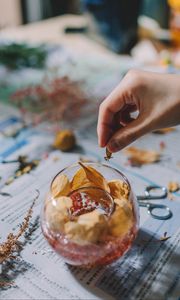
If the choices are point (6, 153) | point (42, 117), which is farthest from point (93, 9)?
point (6, 153)

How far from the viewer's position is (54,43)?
1.16 meters

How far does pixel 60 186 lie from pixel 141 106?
0.15 metres

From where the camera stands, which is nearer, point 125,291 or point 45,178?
point 125,291

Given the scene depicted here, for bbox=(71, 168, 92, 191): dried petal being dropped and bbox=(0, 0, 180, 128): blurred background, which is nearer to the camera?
bbox=(71, 168, 92, 191): dried petal being dropped

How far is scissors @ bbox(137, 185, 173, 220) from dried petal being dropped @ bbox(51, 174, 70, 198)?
13 cm

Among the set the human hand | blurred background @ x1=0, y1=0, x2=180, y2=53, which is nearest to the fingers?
the human hand

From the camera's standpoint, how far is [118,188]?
46cm

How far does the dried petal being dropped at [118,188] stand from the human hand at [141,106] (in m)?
0.05

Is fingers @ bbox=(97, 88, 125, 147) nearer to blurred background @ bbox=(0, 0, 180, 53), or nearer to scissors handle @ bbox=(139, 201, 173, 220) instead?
scissors handle @ bbox=(139, 201, 173, 220)

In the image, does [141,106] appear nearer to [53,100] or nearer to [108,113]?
[108,113]

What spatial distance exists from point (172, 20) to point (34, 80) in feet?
1.57

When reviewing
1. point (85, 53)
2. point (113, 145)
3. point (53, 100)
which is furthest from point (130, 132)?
point (85, 53)

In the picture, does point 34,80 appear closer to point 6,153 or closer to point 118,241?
point 6,153

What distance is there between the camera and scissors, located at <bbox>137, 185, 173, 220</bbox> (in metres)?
0.52
